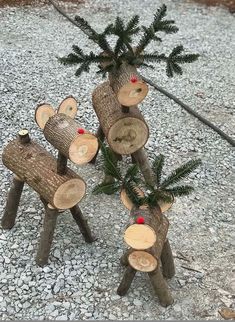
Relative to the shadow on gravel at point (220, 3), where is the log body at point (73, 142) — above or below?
above

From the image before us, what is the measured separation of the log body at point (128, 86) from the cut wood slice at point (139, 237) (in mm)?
1243

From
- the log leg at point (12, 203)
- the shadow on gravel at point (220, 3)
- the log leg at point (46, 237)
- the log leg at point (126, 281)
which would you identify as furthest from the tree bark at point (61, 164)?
the shadow on gravel at point (220, 3)

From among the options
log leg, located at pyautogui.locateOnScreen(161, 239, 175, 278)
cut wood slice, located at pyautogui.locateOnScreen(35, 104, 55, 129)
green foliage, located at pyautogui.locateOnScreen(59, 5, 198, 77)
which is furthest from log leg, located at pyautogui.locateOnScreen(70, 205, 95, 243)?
green foliage, located at pyautogui.locateOnScreen(59, 5, 198, 77)

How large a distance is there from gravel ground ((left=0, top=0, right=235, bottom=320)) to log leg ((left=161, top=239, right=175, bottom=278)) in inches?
3.7

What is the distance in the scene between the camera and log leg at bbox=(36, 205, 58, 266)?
4.18 m

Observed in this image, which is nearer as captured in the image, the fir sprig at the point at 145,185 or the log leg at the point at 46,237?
the fir sprig at the point at 145,185

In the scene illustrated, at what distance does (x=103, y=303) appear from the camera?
3.96 meters

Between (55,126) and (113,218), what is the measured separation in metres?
1.26

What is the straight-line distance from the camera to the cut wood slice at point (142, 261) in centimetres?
366

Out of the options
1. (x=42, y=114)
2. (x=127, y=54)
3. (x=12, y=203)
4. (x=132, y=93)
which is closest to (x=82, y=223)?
(x=12, y=203)

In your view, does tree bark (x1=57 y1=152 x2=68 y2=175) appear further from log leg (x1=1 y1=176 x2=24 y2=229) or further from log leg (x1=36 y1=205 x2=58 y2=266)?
log leg (x1=1 y1=176 x2=24 y2=229)

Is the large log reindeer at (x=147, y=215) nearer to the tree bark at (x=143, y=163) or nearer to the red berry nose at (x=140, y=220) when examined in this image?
the red berry nose at (x=140, y=220)

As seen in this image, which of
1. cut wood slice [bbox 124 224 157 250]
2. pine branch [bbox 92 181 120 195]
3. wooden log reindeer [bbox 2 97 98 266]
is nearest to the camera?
cut wood slice [bbox 124 224 157 250]

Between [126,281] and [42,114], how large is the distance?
5.70 feet
